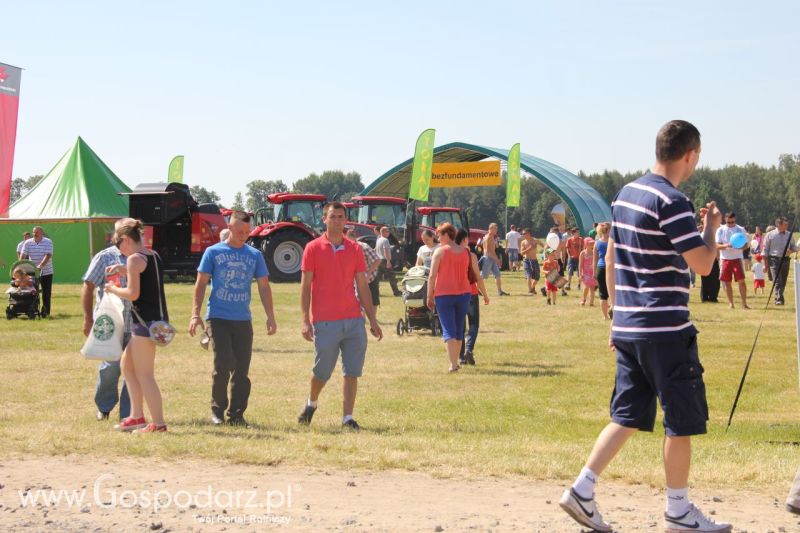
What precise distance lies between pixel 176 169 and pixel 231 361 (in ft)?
125

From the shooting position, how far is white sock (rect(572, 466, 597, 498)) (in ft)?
15.5

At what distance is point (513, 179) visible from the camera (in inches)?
1870

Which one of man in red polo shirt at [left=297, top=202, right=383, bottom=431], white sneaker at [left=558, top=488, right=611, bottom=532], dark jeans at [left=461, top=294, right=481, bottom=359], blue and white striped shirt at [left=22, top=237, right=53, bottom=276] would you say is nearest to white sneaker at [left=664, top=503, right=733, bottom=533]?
white sneaker at [left=558, top=488, right=611, bottom=532]

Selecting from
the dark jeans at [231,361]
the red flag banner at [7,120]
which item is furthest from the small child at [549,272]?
the dark jeans at [231,361]

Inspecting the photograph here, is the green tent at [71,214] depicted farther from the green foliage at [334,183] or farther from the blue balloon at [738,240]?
the green foliage at [334,183]

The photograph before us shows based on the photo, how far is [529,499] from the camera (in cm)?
554

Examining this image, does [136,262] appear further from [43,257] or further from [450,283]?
[43,257]

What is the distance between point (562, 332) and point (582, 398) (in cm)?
665

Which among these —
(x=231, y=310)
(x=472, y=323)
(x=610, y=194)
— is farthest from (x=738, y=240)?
(x=610, y=194)

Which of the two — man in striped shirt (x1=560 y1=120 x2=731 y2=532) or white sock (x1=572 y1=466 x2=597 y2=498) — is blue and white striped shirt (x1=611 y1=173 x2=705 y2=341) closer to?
man in striped shirt (x1=560 y1=120 x2=731 y2=532)

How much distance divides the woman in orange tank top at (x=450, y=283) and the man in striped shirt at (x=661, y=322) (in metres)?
7.04

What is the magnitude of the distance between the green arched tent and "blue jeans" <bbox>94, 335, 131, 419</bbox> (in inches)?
1676

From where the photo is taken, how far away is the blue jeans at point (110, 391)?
8.66 m

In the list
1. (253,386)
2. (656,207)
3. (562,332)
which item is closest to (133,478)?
(656,207)
